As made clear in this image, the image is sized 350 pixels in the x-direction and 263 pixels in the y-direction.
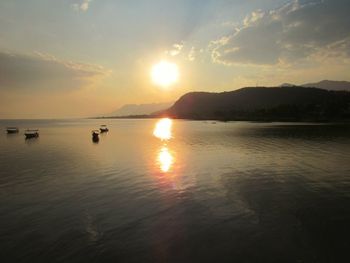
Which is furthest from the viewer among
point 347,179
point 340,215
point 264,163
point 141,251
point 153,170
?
point 264,163

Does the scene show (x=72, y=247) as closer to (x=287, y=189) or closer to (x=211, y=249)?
(x=211, y=249)

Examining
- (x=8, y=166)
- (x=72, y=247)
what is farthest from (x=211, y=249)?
(x=8, y=166)

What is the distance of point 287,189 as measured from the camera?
92.7ft

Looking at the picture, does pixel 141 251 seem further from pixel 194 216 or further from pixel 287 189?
pixel 287 189

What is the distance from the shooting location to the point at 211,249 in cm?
1602

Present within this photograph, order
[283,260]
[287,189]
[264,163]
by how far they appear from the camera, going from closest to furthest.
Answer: [283,260] < [287,189] < [264,163]

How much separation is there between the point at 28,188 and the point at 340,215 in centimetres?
2974

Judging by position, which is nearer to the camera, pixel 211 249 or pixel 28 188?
pixel 211 249

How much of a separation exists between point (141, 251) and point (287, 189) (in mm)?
18330

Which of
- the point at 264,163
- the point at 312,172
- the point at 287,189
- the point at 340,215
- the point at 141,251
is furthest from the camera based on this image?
the point at 264,163

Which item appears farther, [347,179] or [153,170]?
[153,170]

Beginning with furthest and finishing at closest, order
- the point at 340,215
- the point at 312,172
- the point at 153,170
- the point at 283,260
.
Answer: the point at 153,170
the point at 312,172
the point at 340,215
the point at 283,260

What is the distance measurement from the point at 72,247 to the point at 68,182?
57.9ft

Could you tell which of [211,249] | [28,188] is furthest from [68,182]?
[211,249]
